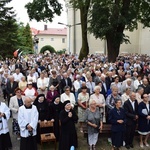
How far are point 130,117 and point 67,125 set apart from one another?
6.66 ft

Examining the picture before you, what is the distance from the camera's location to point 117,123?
6.45m

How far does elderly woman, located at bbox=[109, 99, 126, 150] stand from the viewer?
6410mm

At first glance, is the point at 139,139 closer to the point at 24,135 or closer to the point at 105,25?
the point at 24,135

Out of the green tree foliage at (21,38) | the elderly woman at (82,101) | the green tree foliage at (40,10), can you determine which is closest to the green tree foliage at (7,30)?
the green tree foliage at (21,38)

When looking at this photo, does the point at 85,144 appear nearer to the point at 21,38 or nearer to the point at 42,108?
the point at 42,108

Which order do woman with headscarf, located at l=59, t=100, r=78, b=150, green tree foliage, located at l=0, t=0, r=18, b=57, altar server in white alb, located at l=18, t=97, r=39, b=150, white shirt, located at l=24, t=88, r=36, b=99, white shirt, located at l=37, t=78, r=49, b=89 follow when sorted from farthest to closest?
green tree foliage, located at l=0, t=0, r=18, b=57, white shirt, located at l=37, t=78, r=49, b=89, white shirt, located at l=24, t=88, r=36, b=99, woman with headscarf, located at l=59, t=100, r=78, b=150, altar server in white alb, located at l=18, t=97, r=39, b=150

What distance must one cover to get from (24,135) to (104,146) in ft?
8.53

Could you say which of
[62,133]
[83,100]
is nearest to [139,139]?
[83,100]

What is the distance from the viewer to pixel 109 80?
32.8 feet

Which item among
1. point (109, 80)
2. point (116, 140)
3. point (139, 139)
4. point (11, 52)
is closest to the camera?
point (116, 140)

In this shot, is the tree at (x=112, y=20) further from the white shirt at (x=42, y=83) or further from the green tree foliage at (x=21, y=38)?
the green tree foliage at (x=21, y=38)

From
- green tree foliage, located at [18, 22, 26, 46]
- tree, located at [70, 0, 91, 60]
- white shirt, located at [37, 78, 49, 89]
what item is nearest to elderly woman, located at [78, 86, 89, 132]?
white shirt, located at [37, 78, 49, 89]

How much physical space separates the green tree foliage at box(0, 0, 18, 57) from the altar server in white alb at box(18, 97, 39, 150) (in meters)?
30.6

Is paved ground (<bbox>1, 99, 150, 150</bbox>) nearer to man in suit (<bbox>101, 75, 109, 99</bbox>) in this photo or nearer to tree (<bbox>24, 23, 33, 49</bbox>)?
man in suit (<bbox>101, 75, 109, 99</bbox>)
